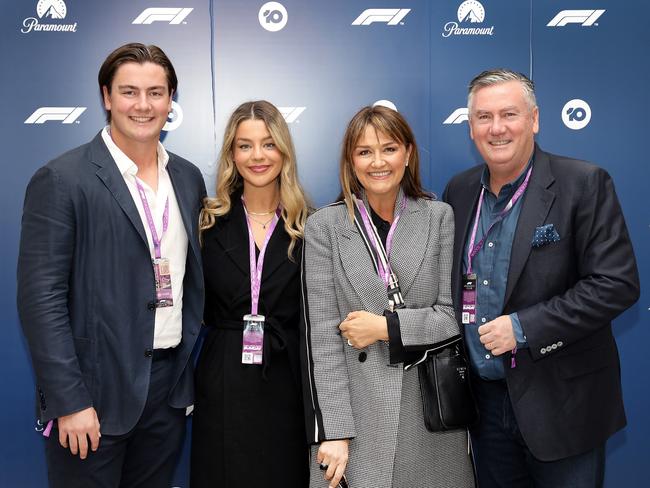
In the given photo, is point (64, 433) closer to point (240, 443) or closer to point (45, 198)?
point (240, 443)

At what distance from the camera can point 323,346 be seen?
6.79ft

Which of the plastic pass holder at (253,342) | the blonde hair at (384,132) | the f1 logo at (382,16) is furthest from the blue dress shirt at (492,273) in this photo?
the f1 logo at (382,16)

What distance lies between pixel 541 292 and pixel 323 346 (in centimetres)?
83

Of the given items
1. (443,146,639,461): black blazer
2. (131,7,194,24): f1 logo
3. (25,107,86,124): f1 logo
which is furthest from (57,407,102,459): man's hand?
(131,7,194,24): f1 logo

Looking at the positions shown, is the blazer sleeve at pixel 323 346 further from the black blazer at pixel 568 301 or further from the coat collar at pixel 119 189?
the black blazer at pixel 568 301

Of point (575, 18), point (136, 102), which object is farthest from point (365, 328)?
point (575, 18)

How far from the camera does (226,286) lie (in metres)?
2.33

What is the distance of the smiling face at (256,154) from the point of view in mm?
2402

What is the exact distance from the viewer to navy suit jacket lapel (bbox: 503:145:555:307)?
210 centimetres

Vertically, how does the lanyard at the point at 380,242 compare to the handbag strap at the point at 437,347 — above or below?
above

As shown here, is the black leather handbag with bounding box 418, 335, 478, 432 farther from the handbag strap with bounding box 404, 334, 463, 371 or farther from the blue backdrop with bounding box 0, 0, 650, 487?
the blue backdrop with bounding box 0, 0, 650, 487

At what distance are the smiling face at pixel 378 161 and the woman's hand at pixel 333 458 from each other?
37.0 inches

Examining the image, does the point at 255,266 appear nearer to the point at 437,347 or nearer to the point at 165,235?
the point at 165,235

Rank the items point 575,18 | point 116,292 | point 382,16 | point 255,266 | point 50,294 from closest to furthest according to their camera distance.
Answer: point 50,294 < point 116,292 < point 255,266 < point 382,16 < point 575,18
